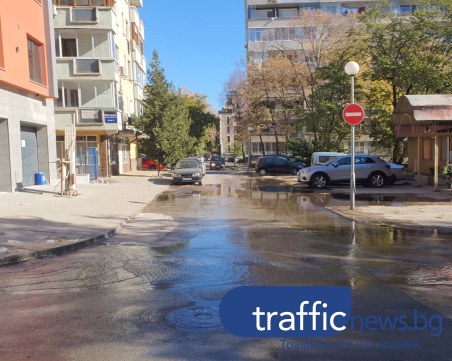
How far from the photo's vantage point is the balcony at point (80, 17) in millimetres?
30562

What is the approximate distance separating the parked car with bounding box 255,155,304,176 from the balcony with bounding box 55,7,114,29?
15198 millimetres

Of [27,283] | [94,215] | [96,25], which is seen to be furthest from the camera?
[96,25]

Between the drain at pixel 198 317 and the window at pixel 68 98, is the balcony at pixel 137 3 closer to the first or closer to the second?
the window at pixel 68 98

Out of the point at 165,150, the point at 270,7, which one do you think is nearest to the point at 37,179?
the point at 165,150

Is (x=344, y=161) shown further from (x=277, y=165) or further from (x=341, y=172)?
(x=277, y=165)

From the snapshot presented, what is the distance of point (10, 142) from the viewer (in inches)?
736

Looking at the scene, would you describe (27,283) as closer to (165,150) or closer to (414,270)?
(414,270)

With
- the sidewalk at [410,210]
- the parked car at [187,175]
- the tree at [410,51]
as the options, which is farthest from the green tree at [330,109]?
the sidewalk at [410,210]

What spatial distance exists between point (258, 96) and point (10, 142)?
2947 cm

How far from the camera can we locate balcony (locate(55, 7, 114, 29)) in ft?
100

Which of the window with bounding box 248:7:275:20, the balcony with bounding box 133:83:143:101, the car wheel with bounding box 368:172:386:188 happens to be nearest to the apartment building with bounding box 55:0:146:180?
the balcony with bounding box 133:83:143:101

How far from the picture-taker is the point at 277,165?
36.3 metres

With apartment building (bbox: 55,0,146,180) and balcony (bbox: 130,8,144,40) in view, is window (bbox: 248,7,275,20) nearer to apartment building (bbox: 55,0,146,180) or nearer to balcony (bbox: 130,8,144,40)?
balcony (bbox: 130,8,144,40)

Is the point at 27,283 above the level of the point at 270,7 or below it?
below
